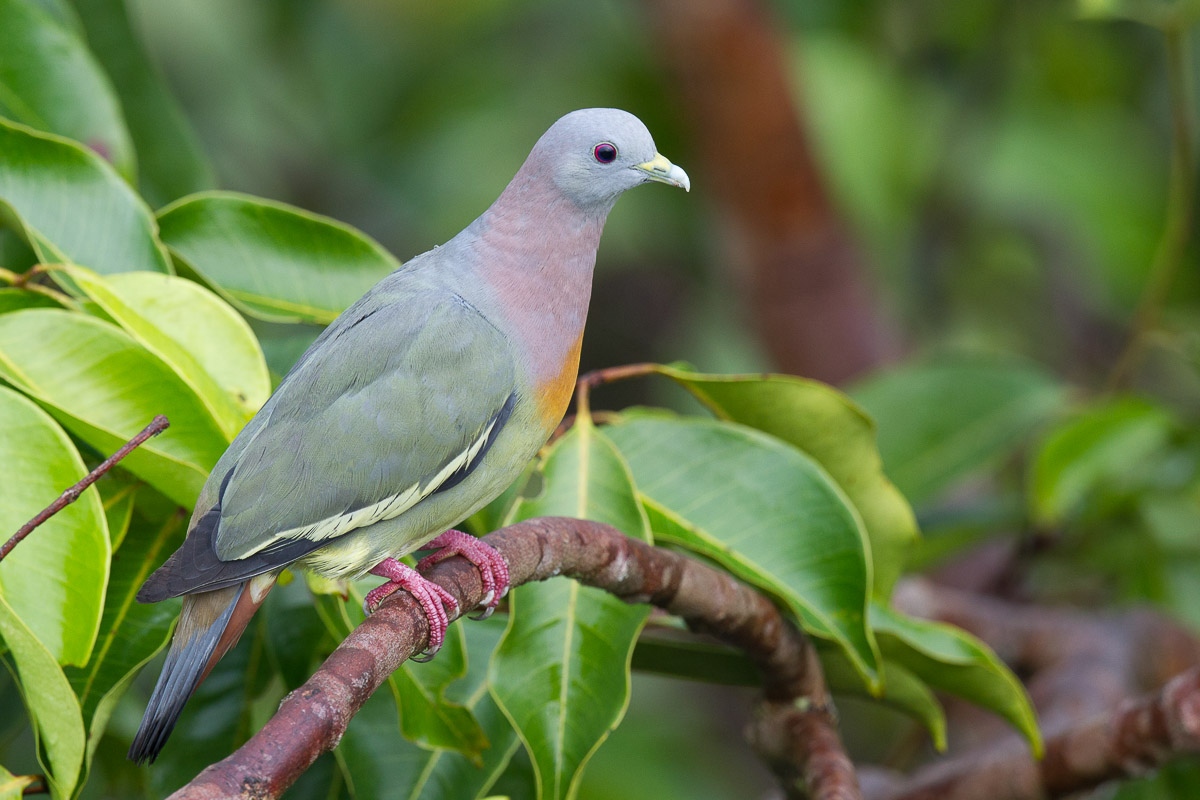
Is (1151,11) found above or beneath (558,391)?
above

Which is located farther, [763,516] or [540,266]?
[763,516]

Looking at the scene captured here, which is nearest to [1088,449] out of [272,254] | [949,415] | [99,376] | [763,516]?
[949,415]

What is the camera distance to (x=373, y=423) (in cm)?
156

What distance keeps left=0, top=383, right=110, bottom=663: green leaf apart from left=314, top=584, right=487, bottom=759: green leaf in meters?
0.32

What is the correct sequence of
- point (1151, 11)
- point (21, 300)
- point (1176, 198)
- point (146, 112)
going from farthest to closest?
point (1176, 198), point (1151, 11), point (146, 112), point (21, 300)

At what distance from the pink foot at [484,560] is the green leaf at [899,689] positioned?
2.16ft

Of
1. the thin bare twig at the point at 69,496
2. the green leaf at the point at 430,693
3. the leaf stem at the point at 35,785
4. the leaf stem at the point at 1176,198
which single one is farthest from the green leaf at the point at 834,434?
the leaf stem at the point at 1176,198

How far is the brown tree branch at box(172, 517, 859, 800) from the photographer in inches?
43.3

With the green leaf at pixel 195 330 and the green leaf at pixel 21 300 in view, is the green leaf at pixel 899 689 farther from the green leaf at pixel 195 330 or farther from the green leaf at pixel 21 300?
the green leaf at pixel 21 300

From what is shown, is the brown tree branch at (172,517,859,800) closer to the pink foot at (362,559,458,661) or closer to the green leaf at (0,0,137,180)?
the pink foot at (362,559,458,661)

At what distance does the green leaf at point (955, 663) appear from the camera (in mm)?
1829

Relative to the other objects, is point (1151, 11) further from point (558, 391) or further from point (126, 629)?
point (126, 629)

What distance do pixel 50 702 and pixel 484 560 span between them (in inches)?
20.3

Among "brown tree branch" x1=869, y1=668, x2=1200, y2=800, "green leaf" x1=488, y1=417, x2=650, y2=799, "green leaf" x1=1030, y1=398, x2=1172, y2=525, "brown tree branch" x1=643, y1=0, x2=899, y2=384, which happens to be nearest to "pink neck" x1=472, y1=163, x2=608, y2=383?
"green leaf" x1=488, y1=417, x2=650, y2=799
